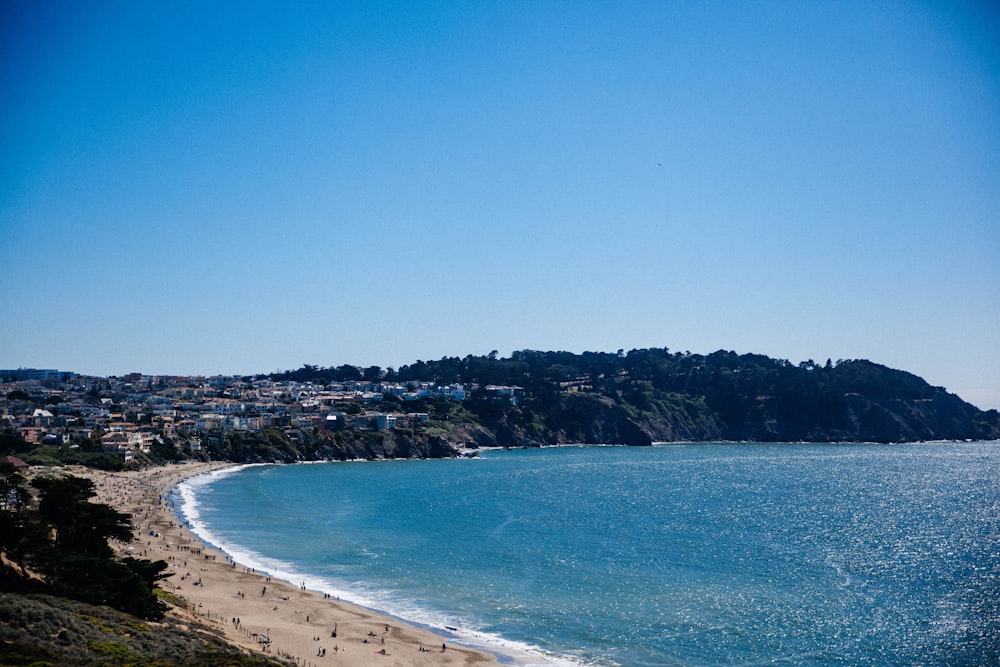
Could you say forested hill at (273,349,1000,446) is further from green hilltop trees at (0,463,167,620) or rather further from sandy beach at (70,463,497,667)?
green hilltop trees at (0,463,167,620)

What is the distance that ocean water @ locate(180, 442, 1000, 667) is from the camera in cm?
3241

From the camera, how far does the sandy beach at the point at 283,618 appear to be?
3016 centimetres

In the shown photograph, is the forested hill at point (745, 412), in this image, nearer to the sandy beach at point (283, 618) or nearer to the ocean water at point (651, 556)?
the ocean water at point (651, 556)

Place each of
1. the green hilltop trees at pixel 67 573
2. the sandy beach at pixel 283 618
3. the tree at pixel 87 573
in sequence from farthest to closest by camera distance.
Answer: the sandy beach at pixel 283 618
the tree at pixel 87 573
the green hilltop trees at pixel 67 573

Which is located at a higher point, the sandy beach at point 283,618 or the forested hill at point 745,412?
the forested hill at point 745,412

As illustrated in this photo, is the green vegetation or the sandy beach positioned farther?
the sandy beach

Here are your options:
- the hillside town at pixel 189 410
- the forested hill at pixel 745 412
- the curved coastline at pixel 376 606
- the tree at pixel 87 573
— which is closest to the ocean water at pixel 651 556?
the curved coastline at pixel 376 606

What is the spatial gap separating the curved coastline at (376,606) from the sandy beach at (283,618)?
0.47 metres

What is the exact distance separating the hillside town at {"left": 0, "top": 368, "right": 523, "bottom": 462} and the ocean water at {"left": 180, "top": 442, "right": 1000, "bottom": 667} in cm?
2264

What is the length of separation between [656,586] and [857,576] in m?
12.1

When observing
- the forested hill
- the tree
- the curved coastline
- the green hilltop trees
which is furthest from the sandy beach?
the forested hill

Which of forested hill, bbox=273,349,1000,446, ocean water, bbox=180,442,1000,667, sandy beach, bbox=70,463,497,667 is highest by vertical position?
forested hill, bbox=273,349,1000,446

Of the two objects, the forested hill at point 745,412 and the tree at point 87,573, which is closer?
the tree at point 87,573

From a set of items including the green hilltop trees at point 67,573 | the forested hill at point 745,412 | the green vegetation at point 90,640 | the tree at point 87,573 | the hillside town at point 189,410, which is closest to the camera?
the green vegetation at point 90,640
